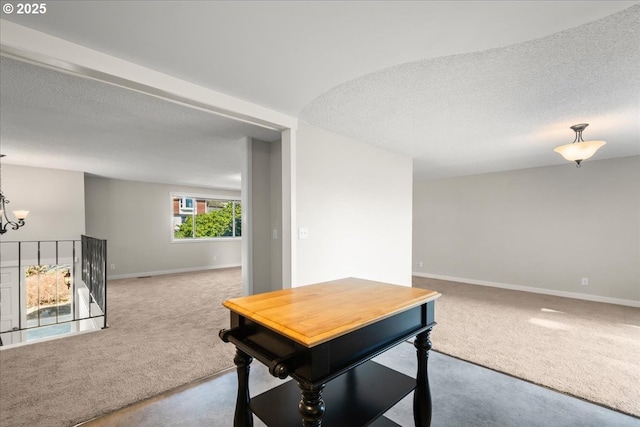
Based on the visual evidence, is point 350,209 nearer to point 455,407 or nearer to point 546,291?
point 455,407

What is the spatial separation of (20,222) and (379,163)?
6.09 meters

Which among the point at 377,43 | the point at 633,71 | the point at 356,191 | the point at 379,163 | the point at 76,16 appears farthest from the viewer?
the point at 379,163

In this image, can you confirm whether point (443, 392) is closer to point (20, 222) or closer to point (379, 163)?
point (379, 163)

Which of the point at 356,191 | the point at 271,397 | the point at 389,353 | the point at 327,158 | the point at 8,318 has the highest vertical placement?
the point at 327,158

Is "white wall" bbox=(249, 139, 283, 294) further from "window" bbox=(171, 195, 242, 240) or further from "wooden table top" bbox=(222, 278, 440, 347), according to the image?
"window" bbox=(171, 195, 242, 240)

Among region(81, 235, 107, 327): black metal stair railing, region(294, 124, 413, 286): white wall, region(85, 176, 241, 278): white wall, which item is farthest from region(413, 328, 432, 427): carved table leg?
region(85, 176, 241, 278): white wall

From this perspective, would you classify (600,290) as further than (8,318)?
No

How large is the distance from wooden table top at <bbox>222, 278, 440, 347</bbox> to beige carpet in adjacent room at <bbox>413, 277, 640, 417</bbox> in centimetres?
172

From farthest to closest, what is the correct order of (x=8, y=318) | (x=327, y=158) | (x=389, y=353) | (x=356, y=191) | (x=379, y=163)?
(x=8, y=318)
(x=379, y=163)
(x=356, y=191)
(x=327, y=158)
(x=389, y=353)

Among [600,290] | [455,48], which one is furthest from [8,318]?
[600,290]

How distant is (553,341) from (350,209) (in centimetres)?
260

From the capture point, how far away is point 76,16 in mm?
1439

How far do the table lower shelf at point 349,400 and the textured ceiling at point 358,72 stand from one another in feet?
6.45

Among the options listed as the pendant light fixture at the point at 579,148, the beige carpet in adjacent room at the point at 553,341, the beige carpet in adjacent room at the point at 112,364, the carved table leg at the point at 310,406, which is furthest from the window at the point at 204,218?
the carved table leg at the point at 310,406
